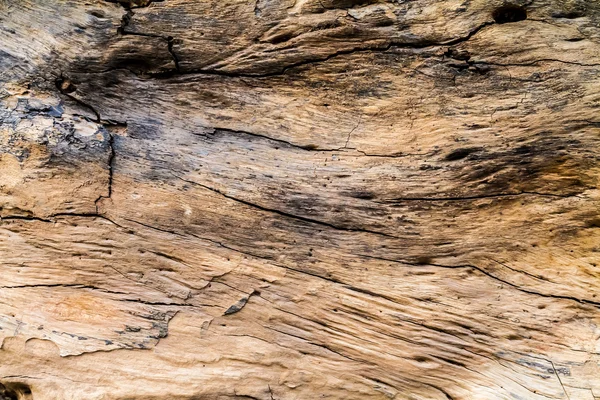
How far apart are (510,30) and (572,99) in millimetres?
451

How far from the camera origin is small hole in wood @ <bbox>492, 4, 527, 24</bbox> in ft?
7.25

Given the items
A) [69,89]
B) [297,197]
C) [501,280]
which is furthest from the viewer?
[69,89]

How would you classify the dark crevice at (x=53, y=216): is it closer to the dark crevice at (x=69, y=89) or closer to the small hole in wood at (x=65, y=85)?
the dark crevice at (x=69, y=89)

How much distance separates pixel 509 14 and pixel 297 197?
4.64ft

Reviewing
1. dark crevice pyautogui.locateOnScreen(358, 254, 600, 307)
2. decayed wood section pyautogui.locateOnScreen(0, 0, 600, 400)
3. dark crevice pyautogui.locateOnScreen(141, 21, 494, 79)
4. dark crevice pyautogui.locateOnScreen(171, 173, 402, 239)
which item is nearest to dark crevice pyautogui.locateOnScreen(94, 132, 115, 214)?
decayed wood section pyautogui.locateOnScreen(0, 0, 600, 400)

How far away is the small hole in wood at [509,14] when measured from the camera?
2.21 meters

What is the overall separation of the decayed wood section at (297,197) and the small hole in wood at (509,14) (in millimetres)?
14

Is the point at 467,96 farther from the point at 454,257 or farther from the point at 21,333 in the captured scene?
the point at 21,333

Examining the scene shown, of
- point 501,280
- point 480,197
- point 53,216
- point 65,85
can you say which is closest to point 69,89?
point 65,85

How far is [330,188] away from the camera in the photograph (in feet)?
7.59

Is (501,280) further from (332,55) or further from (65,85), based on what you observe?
(65,85)

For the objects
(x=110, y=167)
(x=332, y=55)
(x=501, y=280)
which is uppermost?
(x=332, y=55)

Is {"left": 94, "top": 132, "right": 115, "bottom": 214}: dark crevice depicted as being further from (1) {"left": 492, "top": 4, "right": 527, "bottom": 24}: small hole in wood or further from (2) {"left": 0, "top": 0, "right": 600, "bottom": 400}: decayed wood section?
(1) {"left": 492, "top": 4, "right": 527, "bottom": 24}: small hole in wood

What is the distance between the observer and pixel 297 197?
7.64 ft
